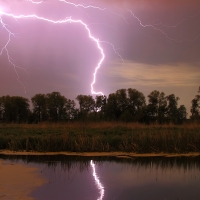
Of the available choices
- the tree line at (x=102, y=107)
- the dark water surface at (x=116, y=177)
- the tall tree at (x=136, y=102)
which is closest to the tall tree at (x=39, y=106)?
the tree line at (x=102, y=107)

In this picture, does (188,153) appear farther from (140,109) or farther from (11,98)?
(11,98)

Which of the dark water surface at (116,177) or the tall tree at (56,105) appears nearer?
the dark water surface at (116,177)

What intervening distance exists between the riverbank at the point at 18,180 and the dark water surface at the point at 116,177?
0.88 ft

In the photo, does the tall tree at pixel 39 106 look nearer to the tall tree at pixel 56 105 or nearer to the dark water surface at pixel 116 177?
the tall tree at pixel 56 105

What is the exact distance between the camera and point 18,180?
945 centimetres

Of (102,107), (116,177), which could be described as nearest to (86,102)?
(102,107)

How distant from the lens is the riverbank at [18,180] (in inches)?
311

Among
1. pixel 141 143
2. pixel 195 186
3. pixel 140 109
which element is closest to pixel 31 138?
pixel 141 143

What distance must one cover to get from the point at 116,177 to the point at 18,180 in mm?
2892

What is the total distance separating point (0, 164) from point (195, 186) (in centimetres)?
706

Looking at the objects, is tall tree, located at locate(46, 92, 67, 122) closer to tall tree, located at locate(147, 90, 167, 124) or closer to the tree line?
the tree line

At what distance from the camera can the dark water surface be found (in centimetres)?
782

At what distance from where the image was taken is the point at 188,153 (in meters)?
14.6

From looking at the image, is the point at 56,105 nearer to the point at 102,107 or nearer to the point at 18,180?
the point at 102,107
